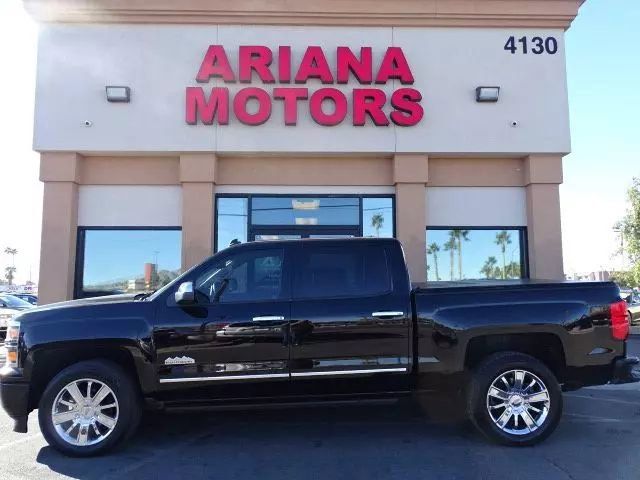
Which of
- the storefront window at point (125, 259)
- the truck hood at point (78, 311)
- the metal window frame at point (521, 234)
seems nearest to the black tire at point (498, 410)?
the truck hood at point (78, 311)

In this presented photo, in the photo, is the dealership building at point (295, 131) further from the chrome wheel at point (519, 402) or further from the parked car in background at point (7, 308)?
the chrome wheel at point (519, 402)

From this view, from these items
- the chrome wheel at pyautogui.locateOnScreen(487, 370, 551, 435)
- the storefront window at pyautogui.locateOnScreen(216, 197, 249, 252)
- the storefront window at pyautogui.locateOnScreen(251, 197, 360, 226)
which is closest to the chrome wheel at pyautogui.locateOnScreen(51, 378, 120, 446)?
the chrome wheel at pyautogui.locateOnScreen(487, 370, 551, 435)

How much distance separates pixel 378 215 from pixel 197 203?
12.3ft

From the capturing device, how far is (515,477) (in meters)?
4.52

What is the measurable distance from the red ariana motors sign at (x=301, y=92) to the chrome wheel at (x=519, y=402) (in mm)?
6966

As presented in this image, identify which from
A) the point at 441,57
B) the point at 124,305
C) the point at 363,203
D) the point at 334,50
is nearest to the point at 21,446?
the point at 124,305

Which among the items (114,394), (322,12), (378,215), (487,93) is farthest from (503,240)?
(114,394)

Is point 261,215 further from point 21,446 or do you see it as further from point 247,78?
point 21,446

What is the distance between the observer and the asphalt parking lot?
4.66m

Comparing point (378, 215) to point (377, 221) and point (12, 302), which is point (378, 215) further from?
point (12, 302)

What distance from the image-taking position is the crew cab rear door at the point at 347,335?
5.22m

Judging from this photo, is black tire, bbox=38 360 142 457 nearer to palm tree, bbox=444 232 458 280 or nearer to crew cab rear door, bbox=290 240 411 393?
crew cab rear door, bbox=290 240 411 393

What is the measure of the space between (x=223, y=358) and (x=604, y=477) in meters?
3.40

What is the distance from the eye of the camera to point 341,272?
5555mm
